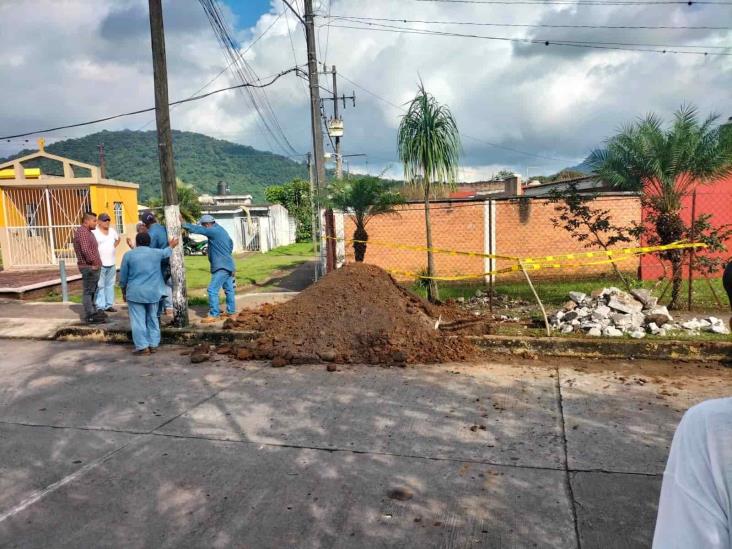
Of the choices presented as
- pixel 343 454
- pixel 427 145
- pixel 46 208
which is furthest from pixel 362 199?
pixel 46 208

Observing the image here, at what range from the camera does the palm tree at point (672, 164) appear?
368 inches

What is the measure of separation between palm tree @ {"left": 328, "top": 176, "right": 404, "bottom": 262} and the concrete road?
549 cm

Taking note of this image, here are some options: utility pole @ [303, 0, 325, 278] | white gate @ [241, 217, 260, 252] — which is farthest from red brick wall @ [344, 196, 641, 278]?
white gate @ [241, 217, 260, 252]

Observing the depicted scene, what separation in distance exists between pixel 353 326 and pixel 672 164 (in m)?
6.09

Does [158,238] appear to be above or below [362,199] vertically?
below

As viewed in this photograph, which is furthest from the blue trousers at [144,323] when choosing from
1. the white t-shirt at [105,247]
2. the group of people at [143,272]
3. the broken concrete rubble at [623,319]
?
the broken concrete rubble at [623,319]

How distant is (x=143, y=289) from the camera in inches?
303

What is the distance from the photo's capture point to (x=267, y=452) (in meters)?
4.45

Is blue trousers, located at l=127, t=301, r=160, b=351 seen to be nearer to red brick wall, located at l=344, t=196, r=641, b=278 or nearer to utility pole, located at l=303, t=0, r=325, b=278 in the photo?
red brick wall, located at l=344, t=196, r=641, b=278

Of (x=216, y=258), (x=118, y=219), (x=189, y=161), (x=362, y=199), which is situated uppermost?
(x=189, y=161)

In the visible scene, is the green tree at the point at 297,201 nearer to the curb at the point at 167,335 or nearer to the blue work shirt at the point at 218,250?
the blue work shirt at the point at 218,250

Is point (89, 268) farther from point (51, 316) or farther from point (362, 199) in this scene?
point (362, 199)

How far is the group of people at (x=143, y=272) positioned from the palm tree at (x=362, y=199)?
2887 millimetres

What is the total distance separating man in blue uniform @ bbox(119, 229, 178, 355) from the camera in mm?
7684
